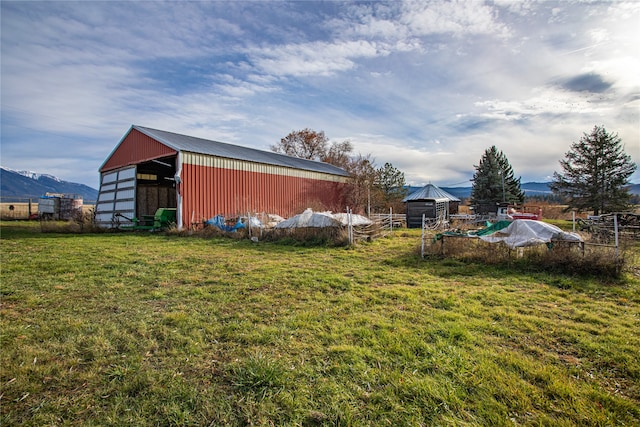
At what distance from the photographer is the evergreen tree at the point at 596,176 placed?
22.9 metres

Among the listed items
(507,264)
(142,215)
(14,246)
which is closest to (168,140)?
(142,215)

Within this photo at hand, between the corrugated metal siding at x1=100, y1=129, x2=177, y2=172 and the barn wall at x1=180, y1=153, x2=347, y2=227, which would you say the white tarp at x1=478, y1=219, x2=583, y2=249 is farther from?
the corrugated metal siding at x1=100, y1=129, x2=177, y2=172

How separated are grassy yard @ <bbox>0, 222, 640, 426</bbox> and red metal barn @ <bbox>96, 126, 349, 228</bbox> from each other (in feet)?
32.4

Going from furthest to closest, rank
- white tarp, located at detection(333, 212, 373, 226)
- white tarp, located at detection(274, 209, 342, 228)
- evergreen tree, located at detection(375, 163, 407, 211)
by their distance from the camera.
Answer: evergreen tree, located at detection(375, 163, 407, 211), white tarp, located at detection(274, 209, 342, 228), white tarp, located at detection(333, 212, 373, 226)

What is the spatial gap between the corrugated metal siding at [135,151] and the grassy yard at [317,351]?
11.5m

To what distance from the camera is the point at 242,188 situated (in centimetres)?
1708

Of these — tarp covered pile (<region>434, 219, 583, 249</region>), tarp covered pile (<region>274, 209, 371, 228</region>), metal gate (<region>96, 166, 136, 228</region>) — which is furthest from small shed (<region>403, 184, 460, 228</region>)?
metal gate (<region>96, 166, 136, 228</region>)

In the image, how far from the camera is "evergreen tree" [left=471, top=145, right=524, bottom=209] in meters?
30.8

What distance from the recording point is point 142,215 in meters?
17.2

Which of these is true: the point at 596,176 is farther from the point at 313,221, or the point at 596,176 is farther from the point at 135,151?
the point at 135,151

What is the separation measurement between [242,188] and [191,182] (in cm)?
285

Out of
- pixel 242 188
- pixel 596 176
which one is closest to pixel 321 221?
pixel 242 188

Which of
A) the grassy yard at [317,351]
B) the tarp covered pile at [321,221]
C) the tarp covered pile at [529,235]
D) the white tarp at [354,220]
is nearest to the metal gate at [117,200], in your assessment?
the tarp covered pile at [321,221]

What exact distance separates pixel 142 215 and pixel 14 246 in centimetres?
804
